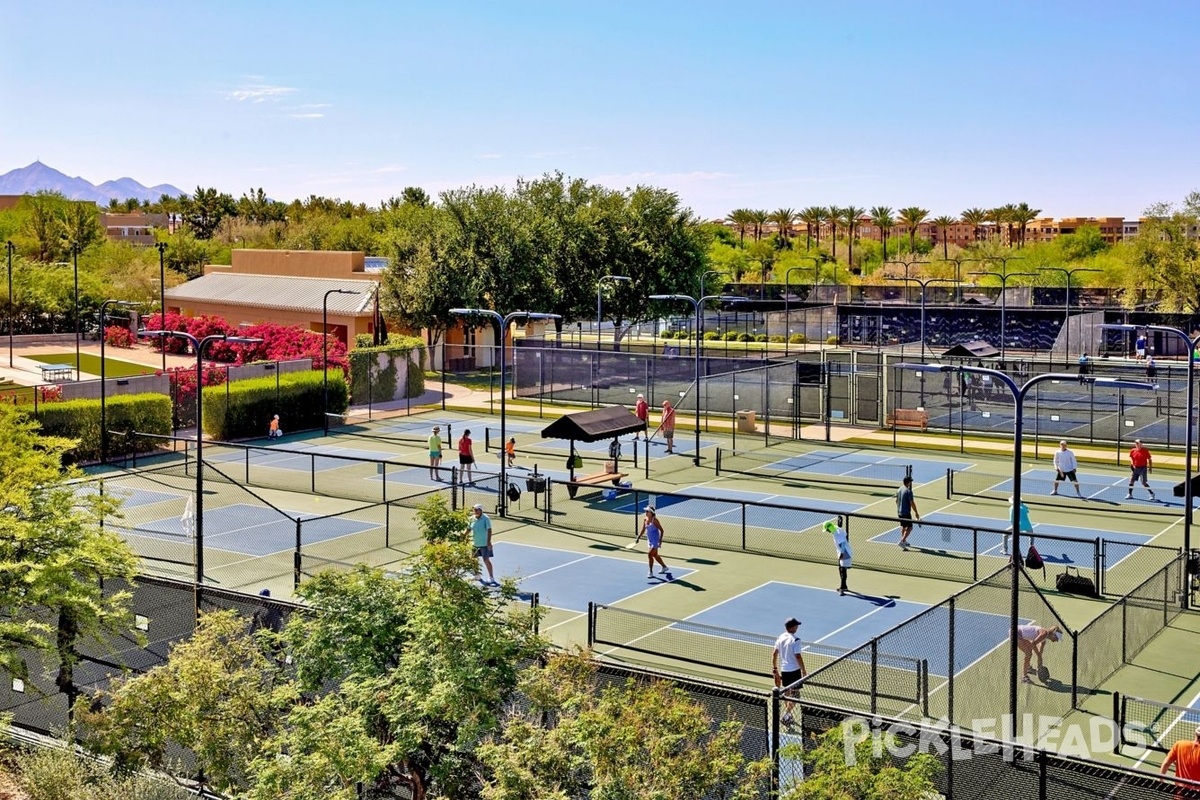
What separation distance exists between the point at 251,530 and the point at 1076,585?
1862 cm

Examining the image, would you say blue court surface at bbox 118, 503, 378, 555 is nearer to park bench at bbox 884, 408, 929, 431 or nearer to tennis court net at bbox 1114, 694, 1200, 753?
tennis court net at bbox 1114, 694, 1200, 753

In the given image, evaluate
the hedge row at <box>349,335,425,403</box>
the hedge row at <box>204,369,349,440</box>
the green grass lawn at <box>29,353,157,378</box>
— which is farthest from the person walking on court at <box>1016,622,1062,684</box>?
the green grass lawn at <box>29,353,157,378</box>

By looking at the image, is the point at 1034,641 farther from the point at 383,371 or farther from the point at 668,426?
the point at 383,371

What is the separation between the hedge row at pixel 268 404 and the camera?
151 feet

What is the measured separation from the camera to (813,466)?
41062mm

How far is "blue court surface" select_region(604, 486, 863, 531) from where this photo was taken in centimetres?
3234

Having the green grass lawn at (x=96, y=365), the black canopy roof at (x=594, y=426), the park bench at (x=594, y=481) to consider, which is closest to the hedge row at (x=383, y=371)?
the green grass lawn at (x=96, y=365)

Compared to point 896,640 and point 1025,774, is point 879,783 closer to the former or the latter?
point 1025,774

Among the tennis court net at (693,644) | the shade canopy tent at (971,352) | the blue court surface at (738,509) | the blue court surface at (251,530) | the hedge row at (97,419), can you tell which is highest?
the shade canopy tent at (971,352)

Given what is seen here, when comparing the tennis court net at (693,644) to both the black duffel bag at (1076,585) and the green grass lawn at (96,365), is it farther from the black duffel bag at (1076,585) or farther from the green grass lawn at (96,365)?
the green grass lawn at (96,365)

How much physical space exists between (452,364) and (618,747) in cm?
5646

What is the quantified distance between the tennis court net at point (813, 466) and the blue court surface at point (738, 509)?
3198 mm

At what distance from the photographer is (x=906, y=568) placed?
91.4 ft

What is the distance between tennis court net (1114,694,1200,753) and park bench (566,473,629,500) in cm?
1735
